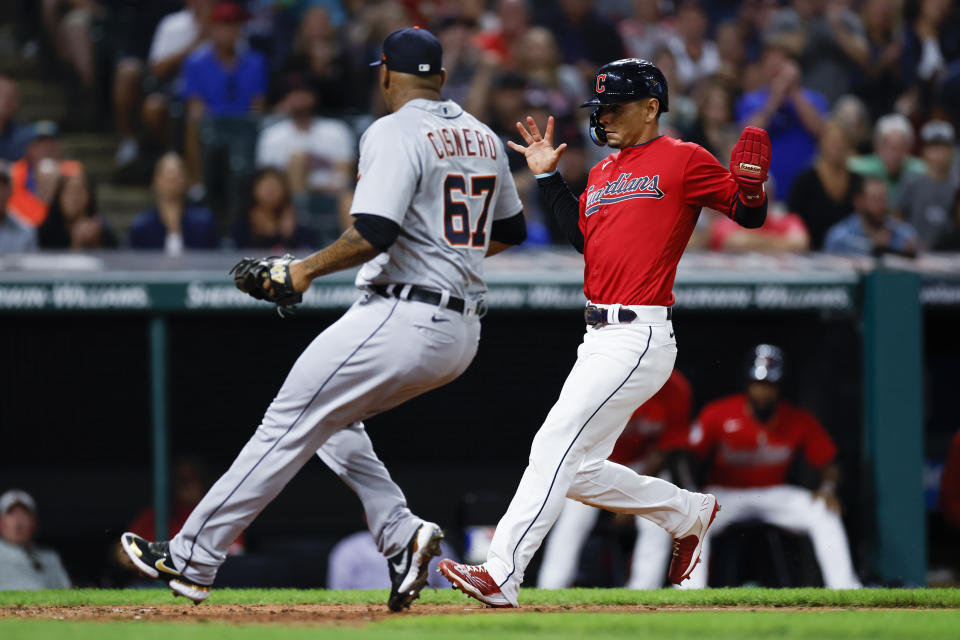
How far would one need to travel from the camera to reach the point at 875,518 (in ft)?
23.5

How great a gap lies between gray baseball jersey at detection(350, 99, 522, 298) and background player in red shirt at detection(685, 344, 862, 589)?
3564mm

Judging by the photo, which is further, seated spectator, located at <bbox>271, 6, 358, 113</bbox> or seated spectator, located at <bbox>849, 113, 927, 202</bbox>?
seated spectator, located at <bbox>849, 113, 927, 202</bbox>

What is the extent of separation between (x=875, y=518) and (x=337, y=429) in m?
3.97

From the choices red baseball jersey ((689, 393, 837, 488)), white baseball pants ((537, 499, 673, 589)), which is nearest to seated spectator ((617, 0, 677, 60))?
red baseball jersey ((689, 393, 837, 488))

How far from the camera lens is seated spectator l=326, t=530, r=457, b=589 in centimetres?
697

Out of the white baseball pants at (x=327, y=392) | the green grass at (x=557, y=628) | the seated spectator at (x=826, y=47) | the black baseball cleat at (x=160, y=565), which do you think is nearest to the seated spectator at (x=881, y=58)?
the seated spectator at (x=826, y=47)

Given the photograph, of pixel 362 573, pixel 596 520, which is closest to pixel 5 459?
pixel 362 573

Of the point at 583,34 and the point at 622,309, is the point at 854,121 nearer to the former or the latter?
the point at 583,34

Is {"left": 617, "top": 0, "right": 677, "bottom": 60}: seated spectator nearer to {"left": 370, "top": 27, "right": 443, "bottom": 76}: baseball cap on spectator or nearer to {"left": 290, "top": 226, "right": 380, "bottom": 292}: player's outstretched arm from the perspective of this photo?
{"left": 370, "top": 27, "right": 443, "bottom": 76}: baseball cap on spectator

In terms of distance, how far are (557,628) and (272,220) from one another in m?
4.47

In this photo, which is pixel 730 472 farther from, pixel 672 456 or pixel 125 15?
pixel 125 15

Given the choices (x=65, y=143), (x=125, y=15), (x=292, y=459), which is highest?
(x=125, y=15)

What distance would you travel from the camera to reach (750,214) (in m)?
4.11

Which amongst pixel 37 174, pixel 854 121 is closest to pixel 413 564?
pixel 37 174
